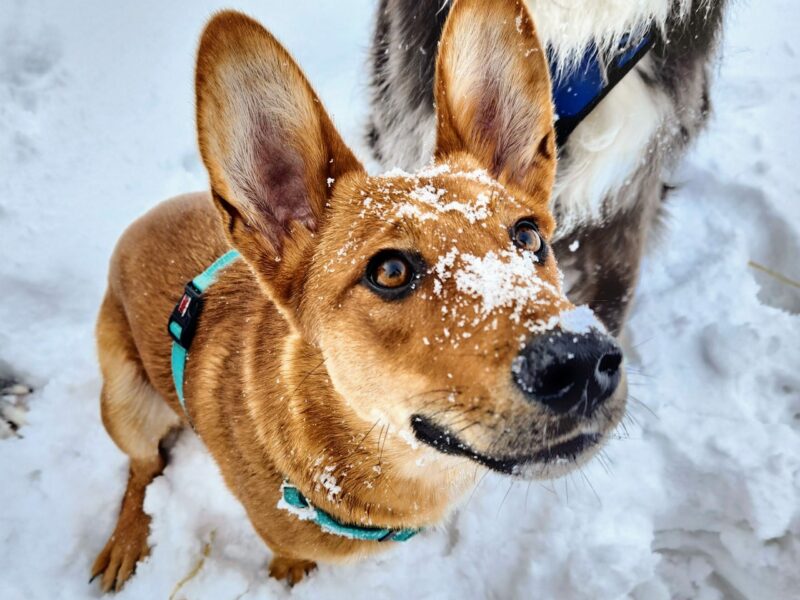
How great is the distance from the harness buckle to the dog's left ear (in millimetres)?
949

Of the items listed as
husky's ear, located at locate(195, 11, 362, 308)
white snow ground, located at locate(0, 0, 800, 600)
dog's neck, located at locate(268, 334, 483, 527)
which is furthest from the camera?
white snow ground, located at locate(0, 0, 800, 600)

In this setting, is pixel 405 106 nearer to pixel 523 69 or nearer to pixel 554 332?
pixel 523 69

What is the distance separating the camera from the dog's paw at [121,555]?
2537 mm

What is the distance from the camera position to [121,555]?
2.56 metres

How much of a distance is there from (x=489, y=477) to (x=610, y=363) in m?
1.58

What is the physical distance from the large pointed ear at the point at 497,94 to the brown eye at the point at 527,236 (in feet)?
0.67

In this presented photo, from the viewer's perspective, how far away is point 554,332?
46.3 inches

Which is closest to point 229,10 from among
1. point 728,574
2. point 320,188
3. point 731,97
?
point 320,188

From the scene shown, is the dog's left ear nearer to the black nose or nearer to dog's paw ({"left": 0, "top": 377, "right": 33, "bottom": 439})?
the black nose

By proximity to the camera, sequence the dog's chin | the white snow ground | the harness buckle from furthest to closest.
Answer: the white snow ground
the harness buckle
the dog's chin

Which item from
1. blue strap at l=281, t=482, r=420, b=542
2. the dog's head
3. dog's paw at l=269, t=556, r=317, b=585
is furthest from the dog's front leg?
the dog's head

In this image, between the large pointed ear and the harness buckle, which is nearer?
the large pointed ear

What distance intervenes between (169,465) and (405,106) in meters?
1.92

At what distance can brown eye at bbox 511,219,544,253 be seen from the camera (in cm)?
152
